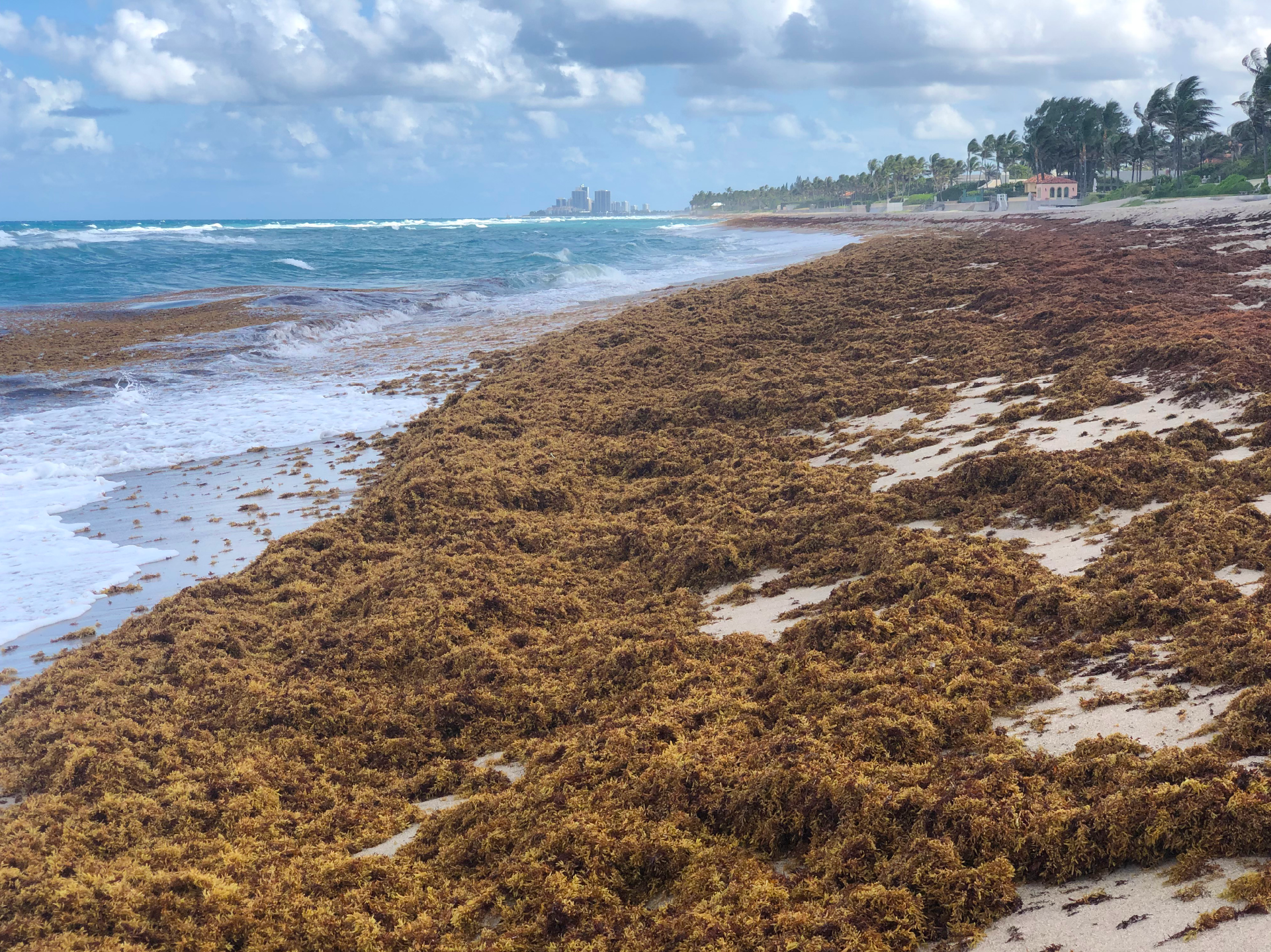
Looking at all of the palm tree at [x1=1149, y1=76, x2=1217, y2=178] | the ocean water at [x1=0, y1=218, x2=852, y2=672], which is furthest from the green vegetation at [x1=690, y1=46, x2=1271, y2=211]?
the ocean water at [x1=0, y1=218, x2=852, y2=672]

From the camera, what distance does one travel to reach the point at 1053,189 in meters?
79.1

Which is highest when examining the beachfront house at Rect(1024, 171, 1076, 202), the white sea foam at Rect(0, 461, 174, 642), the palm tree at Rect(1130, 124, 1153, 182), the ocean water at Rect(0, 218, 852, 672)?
the palm tree at Rect(1130, 124, 1153, 182)

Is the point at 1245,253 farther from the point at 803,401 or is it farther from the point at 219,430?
the point at 219,430

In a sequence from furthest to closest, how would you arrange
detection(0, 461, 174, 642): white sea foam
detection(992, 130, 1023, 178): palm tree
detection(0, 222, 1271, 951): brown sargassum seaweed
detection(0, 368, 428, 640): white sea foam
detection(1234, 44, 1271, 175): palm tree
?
detection(992, 130, 1023, 178): palm tree
detection(1234, 44, 1271, 175): palm tree
detection(0, 368, 428, 640): white sea foam
detection(0, 461, 174, 642): white sea foam
detection(0, 222, 1271, 951): brown sargassum seaweed

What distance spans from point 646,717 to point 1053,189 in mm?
88170

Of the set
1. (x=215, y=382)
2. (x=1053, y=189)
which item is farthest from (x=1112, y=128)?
(x=215, y=382)

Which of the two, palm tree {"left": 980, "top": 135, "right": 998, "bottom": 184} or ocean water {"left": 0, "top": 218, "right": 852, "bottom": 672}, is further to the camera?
palm tree {"left": 980, "top": 135, "right": 998, "bottom": 184}

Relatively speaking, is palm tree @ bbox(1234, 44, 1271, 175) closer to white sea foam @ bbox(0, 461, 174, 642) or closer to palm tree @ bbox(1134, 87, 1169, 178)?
palm tree @ bbox(1134, 87, 1169, 178)

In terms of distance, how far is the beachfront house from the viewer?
76938mm

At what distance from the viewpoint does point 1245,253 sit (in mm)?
16156

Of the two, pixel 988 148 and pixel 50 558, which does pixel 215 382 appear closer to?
pixel 50 558

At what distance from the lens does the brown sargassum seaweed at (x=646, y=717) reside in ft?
9.93

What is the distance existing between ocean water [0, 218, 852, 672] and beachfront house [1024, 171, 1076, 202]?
117 ft

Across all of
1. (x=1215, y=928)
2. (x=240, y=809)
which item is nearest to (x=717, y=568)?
(x=240, y=809)
